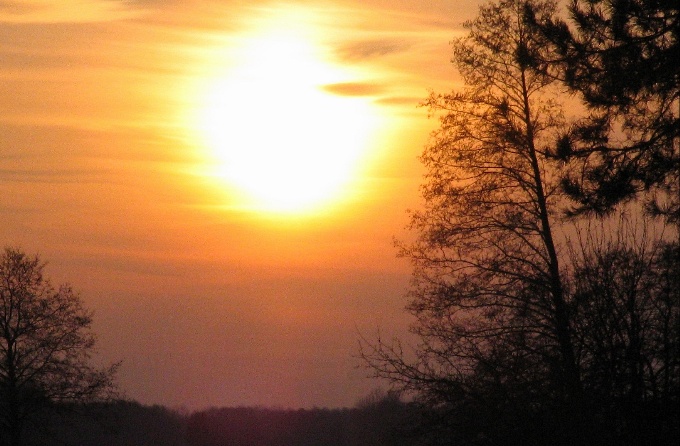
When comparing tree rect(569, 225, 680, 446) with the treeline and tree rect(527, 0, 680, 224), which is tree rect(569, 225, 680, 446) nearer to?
tree rect(527, 0, 680, 224)

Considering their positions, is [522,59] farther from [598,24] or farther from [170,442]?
[170,442]

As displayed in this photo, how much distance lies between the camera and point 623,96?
16516 millimetres

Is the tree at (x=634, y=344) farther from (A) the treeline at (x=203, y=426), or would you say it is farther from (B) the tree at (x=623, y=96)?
(A) the treeline at (x=203, y=426)

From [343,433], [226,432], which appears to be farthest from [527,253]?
[226,432]

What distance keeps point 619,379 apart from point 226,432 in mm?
47181

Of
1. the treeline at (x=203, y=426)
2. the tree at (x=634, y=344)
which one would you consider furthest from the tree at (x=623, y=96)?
the treeline at (x=203, y=426)

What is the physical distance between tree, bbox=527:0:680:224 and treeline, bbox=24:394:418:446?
79.2 ft

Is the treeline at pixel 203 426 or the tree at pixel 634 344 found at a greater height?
the treeline at pixel 203 426

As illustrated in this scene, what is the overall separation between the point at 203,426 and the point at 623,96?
47.0 metres

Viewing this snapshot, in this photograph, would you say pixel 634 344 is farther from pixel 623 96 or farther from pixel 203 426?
pixel 203 426

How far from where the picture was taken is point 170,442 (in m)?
54.4

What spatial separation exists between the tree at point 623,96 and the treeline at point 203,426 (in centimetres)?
2413

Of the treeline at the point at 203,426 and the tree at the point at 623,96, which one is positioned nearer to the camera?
the tree at the point at 623,96

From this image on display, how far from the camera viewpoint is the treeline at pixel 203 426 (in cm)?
3884
